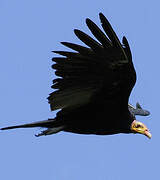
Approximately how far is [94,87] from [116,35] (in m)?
1.45

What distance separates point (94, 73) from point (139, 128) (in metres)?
2.05

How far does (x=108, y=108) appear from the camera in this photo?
44.1ft

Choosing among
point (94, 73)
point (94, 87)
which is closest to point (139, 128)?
point (94, 87)

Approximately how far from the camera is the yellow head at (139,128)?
14.0 meters

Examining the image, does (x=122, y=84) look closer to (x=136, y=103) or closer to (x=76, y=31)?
(x=76, y=31)

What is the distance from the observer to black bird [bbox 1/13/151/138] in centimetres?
1214

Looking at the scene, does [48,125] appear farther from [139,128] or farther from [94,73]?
[139,128]

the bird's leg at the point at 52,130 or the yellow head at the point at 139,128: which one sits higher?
the bird's leg at the point at 52,130

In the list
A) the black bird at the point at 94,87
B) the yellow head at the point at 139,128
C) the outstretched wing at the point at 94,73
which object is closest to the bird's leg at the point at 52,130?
the black bird at the point at 94,87

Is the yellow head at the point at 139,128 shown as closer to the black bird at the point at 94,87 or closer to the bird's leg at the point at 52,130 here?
the black bird at the point at 94,87

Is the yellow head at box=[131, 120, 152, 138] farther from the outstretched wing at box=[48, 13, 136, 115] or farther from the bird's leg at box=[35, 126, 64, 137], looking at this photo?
the bird's leg at box=[35, 126, 64, 137]

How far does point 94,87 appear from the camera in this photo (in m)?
12.9

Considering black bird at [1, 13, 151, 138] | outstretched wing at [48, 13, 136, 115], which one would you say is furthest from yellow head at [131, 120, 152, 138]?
outstretched wing at [48, 13, 136, 115]

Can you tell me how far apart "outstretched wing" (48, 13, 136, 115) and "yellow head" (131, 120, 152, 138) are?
0.85 m
